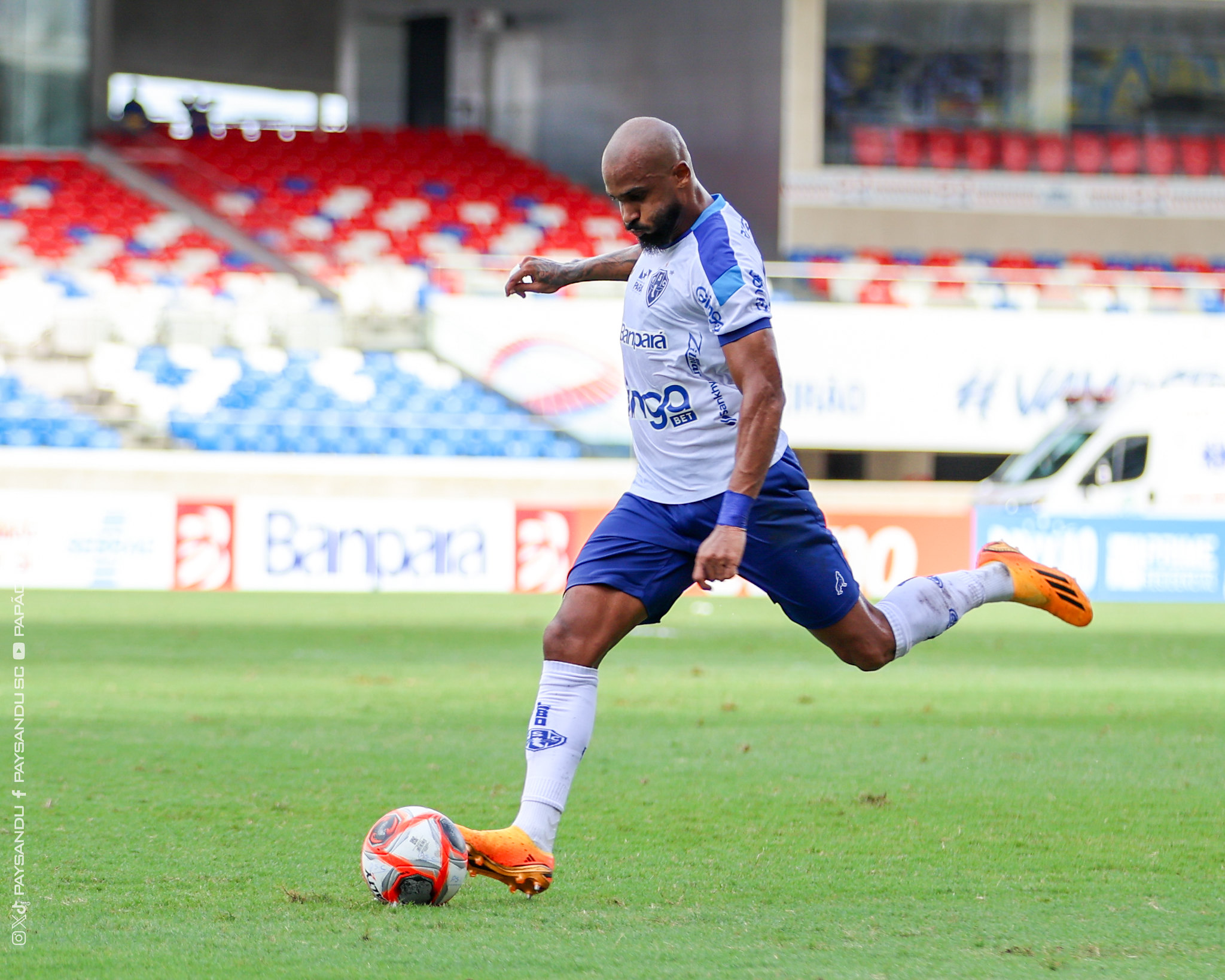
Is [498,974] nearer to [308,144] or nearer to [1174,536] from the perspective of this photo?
[1174,536]

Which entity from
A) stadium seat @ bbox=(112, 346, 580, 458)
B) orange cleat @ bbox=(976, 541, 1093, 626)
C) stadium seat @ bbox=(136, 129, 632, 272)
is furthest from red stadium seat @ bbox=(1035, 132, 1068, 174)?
orange cleat @ bbox=(976, 541, 1093, 626)

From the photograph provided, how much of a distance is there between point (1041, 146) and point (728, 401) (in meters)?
26.0

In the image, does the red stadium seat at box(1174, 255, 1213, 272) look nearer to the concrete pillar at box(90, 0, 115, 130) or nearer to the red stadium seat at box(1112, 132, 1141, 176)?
the red stadium seat at box(1112, 132, 1141, 176)

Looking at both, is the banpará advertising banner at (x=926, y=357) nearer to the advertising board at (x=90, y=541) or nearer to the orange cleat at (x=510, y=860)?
the advertising board at (x=90, y=541)

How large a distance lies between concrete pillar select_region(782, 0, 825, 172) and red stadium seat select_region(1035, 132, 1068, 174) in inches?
157

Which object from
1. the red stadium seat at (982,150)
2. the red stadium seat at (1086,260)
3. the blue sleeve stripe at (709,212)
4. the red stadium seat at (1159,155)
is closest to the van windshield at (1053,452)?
the red stadium seat at (1086,260)

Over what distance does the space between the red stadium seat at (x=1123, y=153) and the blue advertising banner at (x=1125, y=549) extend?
12.7 metres

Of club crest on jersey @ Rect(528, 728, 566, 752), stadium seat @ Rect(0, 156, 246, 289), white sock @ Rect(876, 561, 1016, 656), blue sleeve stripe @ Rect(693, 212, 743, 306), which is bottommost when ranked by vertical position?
club crest on jersey @ Rect(528, 728, 566, 752)

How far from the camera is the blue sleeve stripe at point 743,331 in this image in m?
4.28

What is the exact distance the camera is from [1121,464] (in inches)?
752

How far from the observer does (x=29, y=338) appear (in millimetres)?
21109

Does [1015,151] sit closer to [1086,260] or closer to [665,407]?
[1086,260]

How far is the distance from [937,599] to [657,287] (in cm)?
143

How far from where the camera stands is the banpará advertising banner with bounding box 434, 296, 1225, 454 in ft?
71.9
